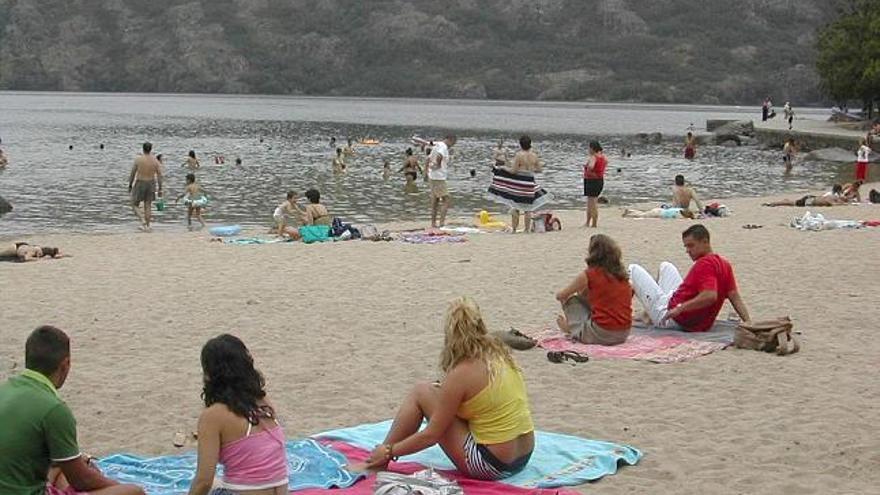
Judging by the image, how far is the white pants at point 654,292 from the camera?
10.8 meters

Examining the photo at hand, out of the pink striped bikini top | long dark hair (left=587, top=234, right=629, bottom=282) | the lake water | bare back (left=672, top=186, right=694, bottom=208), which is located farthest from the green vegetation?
the pink striped bikini top

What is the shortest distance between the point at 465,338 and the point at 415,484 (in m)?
0.92

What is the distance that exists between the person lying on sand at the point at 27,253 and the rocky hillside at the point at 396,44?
152m

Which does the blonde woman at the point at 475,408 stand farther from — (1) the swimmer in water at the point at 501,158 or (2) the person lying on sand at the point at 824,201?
(2) the person lying on sand at the point at 824,201

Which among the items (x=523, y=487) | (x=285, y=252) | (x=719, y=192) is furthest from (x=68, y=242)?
(x=719, y=192)

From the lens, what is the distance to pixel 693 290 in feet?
34.6

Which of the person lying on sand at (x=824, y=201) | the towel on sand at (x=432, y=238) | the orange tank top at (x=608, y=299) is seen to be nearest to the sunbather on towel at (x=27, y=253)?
the towel on sand at (x=432, y=238)

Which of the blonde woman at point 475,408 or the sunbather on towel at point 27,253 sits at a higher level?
the blonde woman at point 475,408

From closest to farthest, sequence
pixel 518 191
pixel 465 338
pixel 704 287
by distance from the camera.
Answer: pixel 465 338 < pixel 704 287 < pixel 518 191

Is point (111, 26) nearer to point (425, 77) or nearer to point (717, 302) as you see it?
point (425, 77)

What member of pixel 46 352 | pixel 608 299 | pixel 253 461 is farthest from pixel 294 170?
pixel 46 352

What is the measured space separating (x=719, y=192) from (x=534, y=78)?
13968cm

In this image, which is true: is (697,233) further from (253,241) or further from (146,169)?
(146,169)

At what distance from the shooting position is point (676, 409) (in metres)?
8.30
